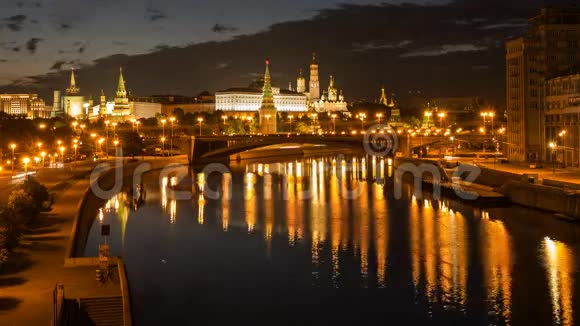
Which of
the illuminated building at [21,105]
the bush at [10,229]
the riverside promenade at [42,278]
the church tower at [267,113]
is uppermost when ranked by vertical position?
the illuminated building at [21,105]

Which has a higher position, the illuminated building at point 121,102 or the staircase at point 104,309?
the illuminated building at point 121,102

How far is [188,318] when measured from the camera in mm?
15922

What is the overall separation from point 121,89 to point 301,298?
10810 centimetres

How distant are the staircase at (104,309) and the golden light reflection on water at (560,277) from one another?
8.22m

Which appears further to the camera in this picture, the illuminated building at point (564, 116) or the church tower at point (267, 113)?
the church tower at point (267, 113)

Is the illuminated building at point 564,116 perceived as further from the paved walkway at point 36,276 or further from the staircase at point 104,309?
the staircase at point 104,309

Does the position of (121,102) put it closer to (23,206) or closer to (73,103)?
(73,103)

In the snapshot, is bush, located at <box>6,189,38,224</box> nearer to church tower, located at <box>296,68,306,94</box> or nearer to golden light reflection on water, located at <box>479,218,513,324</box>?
golden light reflection on water, located at <box>479,218,513,324</box>

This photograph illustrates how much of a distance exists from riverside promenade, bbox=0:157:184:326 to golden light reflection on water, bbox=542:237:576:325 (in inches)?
343

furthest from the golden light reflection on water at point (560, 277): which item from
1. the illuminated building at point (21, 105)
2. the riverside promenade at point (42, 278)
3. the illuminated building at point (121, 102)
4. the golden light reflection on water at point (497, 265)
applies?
the illuminated building at point (21, 105)

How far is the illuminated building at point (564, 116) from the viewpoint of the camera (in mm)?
37125

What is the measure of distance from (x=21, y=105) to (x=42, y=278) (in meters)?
156

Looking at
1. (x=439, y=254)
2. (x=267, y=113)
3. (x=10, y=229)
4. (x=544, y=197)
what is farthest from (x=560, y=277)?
(x=267, y=113)

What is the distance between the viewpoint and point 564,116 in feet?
128
